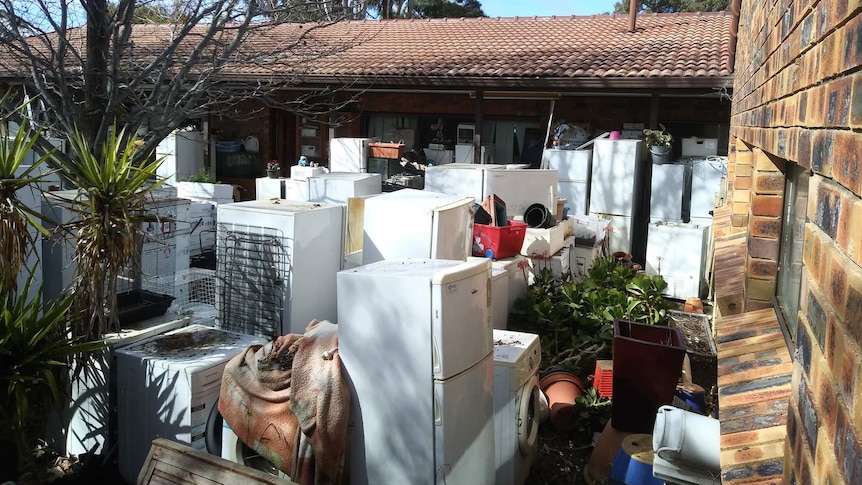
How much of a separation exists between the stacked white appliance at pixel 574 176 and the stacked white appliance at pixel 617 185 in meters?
0.12

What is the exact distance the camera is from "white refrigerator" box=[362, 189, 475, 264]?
203 inches

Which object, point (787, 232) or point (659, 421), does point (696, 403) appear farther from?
point (787, 232)

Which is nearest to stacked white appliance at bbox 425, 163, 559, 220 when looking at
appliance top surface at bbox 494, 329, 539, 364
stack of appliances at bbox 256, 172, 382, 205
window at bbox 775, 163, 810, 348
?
stack of appliances at bbox 256, 172, 382, 205

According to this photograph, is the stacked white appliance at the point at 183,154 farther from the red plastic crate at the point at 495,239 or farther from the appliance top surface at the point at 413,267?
the appliance top surface at the point at 413,267

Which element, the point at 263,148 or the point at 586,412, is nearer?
the point at 586,412

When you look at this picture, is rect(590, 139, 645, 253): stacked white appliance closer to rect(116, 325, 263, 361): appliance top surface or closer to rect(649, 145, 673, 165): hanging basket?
rect(649, 145, 673, 165): hanging basket

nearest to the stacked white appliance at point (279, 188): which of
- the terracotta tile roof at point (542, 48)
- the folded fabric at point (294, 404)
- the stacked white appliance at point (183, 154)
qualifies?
the terracotta tile roof at point (542, 48)

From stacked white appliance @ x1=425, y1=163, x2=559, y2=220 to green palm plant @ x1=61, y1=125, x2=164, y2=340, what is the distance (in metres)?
3.90

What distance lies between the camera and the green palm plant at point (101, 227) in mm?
4102

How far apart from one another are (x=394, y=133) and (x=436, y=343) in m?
9.83

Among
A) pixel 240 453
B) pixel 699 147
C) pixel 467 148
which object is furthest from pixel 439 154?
pixel 240 453

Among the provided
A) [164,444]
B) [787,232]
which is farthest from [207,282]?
[787,232]

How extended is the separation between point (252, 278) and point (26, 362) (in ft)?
4.97

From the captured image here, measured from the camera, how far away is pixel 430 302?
3469 millimetres
